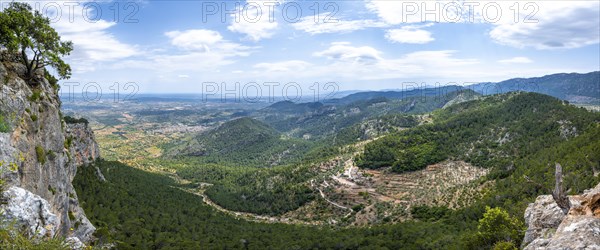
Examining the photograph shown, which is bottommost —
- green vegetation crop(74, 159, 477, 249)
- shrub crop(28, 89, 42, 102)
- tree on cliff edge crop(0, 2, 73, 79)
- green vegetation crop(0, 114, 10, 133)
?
green vegetation crop(74, 159, 477, 249)

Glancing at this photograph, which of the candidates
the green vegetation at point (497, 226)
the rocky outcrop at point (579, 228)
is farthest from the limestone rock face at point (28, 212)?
the green vegetation at point (497, 226)

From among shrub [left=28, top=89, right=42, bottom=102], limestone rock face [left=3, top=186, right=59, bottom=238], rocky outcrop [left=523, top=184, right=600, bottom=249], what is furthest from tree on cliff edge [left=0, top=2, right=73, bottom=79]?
rocky outcrop [left=523, top=184, right=600, bottom=249]

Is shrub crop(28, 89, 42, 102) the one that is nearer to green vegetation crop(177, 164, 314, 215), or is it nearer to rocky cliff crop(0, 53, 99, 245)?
Result: rocky cliff crop(0, 53, 99, 245)

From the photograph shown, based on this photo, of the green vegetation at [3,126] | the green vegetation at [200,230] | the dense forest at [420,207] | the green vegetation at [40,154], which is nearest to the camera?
the green vegetation at [3,126]

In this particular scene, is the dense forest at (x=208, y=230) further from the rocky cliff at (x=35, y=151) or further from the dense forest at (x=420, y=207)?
the rocky cliff at (x=35, y=151)

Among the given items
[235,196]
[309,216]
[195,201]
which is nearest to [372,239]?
[309,216]

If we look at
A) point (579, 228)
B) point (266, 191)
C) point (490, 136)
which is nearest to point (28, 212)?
point (579, 228)

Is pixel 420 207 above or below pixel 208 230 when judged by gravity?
above

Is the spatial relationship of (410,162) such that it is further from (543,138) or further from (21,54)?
(21,54)

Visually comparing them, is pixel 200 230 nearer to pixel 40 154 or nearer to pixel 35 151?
pixel 40 154
